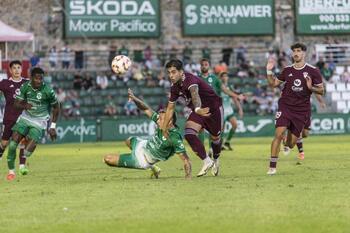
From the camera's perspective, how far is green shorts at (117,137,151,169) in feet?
62.5

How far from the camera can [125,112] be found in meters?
47.5

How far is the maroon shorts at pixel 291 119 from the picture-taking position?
20280 millimetres

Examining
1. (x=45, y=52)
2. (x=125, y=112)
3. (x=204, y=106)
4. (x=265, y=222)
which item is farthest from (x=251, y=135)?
(x=265, y=222)

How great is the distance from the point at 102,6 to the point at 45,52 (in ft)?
15.0

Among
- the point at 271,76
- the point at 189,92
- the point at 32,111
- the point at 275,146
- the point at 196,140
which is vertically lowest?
the point at 275,146

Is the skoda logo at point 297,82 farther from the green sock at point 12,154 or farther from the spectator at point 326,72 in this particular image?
the spectator at point 326,72

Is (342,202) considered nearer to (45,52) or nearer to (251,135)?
(251,135)

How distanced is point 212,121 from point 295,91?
1.73 meters

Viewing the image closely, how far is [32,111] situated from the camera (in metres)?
21.2

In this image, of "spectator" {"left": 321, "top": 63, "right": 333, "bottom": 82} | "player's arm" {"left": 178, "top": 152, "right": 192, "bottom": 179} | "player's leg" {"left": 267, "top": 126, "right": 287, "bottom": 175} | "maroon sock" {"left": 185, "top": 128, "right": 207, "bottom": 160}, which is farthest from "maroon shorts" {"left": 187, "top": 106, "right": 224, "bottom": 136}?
"spectator" {"left": 321, "top": 63, "right": 333, "bottom": 82}

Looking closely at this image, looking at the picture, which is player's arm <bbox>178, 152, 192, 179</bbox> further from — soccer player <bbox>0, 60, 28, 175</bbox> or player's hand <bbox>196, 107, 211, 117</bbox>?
soccer player <bbox>0, 60, 28, 175</bbox>

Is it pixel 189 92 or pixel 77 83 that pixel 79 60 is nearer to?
pixel 77 83

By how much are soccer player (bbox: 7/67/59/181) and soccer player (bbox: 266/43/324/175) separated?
423cm

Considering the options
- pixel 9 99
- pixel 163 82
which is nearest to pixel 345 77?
pixel 163 82
